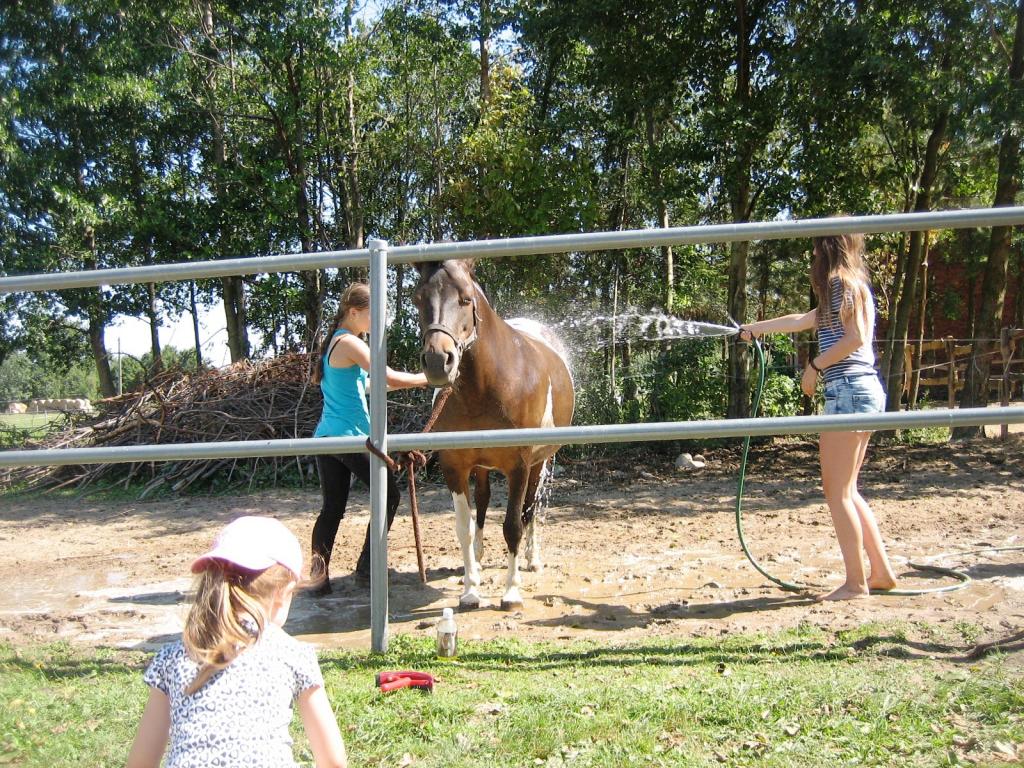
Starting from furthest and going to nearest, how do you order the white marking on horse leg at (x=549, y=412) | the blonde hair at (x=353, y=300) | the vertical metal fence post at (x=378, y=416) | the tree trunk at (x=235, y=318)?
the tree trunk at (x=235, y=318) → the white marking on horse leg at (x=549, y=412) → the blonde hair at (x=353, y=300) → the vertical metal fence post at (x=378, y=416)

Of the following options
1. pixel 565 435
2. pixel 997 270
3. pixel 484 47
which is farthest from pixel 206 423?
pixel 997 270

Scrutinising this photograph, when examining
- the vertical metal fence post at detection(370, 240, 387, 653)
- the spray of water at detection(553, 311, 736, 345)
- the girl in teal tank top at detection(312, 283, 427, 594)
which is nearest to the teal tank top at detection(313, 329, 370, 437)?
the girl in teal tank top at detection(312, 283, 427, 594)

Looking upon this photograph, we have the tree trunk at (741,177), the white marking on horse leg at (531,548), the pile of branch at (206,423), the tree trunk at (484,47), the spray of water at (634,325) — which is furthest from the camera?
the tree trunk at (484,47)

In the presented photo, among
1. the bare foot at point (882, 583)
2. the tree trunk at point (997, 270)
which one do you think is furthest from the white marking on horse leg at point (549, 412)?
the tree trunk at point (997, 270)

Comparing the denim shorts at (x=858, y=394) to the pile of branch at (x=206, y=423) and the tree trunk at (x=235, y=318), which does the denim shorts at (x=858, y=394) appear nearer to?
the pile of branch at (x=206, y=423)

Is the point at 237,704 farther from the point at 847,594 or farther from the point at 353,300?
the point at 847,594

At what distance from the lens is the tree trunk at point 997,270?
10.4 m

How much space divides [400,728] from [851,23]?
10554 millimetres

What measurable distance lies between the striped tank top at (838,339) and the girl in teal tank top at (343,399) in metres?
2.10

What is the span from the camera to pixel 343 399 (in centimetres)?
453

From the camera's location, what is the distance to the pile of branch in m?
10.1

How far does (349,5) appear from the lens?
1528cm

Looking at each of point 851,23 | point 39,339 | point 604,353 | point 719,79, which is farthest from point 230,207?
point 851,23

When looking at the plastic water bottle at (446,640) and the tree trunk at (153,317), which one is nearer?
the plastic water bottle at (446,640)
